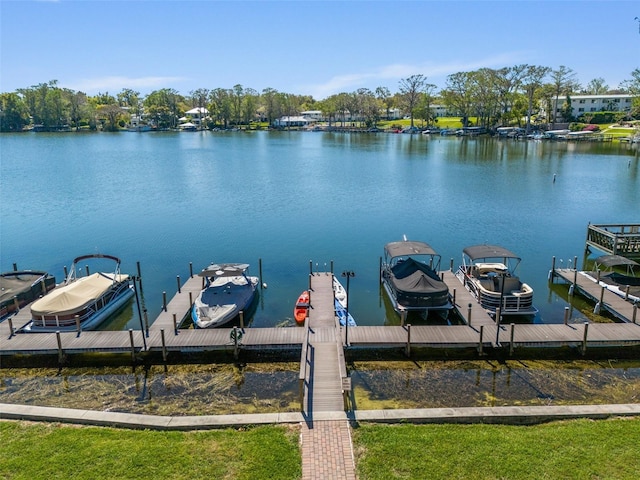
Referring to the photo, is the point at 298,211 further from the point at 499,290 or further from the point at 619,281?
the point at 619,281

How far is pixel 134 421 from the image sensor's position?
14.2 metres

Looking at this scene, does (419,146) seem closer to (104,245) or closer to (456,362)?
(104,245)

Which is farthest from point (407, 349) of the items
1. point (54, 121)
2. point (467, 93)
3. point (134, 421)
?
point (54, 121)

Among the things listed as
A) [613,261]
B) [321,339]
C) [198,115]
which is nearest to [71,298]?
[321,339]

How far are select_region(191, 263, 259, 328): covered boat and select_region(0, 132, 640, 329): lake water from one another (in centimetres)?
155

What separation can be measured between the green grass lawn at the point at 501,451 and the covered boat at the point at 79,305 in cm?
1575

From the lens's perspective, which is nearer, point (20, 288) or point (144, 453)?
point (144, 453)

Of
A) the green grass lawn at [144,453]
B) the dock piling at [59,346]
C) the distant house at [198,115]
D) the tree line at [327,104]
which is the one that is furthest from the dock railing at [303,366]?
the distant house at [198,115]

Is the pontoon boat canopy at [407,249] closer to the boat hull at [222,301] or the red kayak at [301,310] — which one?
the red kayak at [301,310]

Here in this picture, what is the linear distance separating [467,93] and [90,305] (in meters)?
140

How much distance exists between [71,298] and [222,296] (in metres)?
7.34

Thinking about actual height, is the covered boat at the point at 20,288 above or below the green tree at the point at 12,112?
below

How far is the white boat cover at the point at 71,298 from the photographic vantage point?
22.2 m

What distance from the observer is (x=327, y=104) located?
596ft
